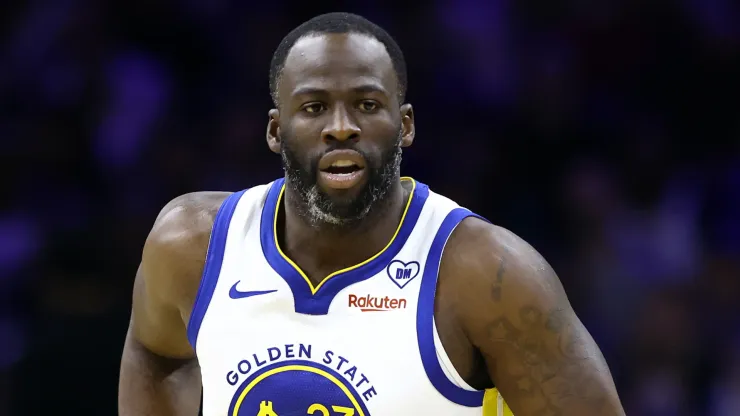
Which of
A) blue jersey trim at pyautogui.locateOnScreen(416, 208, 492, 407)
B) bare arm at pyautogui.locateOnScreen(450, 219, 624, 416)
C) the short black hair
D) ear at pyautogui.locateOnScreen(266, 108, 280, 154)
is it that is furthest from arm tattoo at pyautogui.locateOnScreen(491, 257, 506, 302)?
ear at pyautogui.locateOnScreen(266, 108, 280, 154)

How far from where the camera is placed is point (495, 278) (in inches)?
112

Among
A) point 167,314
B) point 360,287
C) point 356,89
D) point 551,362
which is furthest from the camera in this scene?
point 167,314

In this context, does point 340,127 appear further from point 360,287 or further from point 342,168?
point 360,287

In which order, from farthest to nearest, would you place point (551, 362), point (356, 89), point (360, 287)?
point (360, 287)
point (356, 89)
point (551, 362)

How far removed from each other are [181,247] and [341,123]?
0.66 meters

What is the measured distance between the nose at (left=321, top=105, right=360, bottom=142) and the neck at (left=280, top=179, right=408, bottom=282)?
248 mm

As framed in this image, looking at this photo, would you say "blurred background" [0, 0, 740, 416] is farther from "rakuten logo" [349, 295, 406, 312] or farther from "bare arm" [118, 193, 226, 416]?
"rakuten logo" [349, 295, 406, 312]

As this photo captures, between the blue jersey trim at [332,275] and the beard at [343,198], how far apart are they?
0.10 meters

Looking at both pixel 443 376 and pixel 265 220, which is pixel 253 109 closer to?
pixel 265 220

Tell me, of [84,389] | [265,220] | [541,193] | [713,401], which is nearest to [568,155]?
[541,193]

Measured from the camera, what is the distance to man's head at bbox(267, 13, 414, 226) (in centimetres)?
287

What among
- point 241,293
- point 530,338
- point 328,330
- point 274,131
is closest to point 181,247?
point 241,293

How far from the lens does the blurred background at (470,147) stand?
211 inches

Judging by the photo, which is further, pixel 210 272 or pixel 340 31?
pixel 210 272
